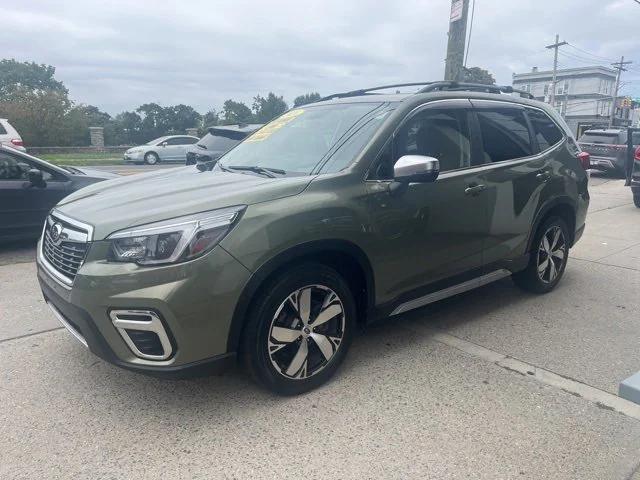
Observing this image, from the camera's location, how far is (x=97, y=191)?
358 centimetres

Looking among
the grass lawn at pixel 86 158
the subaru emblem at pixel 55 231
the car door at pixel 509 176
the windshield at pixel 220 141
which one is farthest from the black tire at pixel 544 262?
the grass lawn at pixel 86 158

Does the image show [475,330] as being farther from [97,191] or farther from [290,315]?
[97,191]

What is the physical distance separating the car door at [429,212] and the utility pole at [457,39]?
18.7 feet

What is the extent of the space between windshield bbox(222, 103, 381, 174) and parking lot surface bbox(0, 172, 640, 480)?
1.43 meters

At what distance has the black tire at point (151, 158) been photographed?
2470cm

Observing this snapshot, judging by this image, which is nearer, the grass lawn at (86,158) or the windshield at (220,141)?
the windshield at (220,141)

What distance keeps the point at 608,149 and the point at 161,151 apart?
19.1 meters

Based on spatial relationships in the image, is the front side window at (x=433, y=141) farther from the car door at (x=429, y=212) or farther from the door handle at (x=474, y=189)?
the door handle at (x=474, y=189)

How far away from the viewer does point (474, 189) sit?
3.85m

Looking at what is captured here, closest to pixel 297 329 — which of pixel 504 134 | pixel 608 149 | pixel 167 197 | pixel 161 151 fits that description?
pixel 167 197

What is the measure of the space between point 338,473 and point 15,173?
5.82 metres

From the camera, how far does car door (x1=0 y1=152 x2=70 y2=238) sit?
625cm

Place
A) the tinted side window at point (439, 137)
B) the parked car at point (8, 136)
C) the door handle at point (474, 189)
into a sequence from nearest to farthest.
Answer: the tinted side window at point (439, 137), the door handle at point (474, 189), the parked car at point (8, 136)

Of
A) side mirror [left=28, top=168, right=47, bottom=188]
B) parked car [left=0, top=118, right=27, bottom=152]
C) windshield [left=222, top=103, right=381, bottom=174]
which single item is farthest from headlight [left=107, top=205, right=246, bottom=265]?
parked car [left=0, top=118, right=27, bottom=152]
